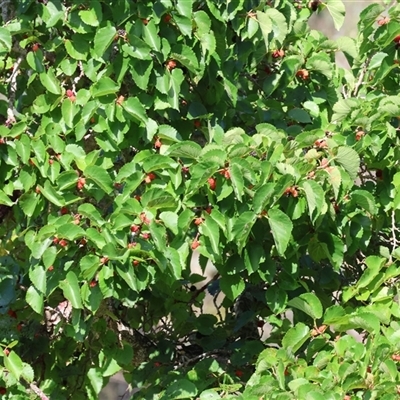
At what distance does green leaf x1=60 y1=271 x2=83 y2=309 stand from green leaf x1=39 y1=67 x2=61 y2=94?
431 millimetres

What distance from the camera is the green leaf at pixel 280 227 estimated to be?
73.1 inches

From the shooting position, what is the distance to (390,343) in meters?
2.00

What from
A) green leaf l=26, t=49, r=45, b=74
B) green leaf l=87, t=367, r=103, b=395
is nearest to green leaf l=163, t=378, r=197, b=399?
green leaf l=87, t=367, r=103, b=395

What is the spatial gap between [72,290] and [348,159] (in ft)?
2.14

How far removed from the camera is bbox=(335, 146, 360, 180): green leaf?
1.99 m

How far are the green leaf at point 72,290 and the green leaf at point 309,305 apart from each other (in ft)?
1.63

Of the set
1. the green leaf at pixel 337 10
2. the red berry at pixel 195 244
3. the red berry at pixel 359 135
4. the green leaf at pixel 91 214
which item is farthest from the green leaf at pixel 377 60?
the green leaf at pixel 91 214

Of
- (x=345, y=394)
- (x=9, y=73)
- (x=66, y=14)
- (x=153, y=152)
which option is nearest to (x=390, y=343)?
(x=345, y=394)

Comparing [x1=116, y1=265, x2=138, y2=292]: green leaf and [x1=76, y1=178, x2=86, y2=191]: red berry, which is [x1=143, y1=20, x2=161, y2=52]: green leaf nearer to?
[x1=76, y1=178, x2=86, y2=191]: red berry

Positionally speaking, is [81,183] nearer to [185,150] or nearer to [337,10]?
[185,150]

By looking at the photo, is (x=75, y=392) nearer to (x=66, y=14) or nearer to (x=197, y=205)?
(x=197, y=205)

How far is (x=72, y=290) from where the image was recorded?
6.36 feet

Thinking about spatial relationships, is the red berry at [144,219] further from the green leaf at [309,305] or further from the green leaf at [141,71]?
the green leaf at [309,305]

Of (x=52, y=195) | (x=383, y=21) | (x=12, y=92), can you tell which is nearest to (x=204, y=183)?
(x=52, y=195)
